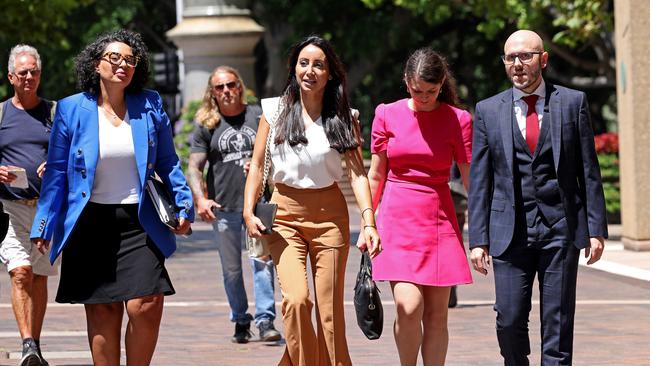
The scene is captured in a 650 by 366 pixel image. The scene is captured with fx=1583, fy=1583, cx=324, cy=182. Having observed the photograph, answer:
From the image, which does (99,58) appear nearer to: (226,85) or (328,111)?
(328,111)

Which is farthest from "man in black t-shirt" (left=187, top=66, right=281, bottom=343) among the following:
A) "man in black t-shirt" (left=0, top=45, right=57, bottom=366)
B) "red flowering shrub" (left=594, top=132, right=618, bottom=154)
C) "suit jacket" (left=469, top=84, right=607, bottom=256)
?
"red flowering shrub" (left=594, top=132, right=618, bottom=154)

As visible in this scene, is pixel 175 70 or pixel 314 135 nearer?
pixel 314 135

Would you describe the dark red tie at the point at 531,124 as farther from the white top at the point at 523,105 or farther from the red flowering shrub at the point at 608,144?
the red flowering shrub at the point at 608,144

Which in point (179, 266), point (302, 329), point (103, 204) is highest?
point (103, 204)

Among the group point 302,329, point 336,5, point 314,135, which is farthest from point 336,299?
point 336,5

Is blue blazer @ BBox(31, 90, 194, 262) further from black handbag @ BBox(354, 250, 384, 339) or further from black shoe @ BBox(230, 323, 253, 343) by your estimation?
black shoe @ BBox(230, 323, 253, 343)

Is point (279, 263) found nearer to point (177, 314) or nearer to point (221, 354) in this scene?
point (221, 354)

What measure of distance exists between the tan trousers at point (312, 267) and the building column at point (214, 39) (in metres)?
18.7

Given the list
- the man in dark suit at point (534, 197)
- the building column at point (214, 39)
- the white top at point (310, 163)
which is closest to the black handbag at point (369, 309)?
the white top at point (310, 163)

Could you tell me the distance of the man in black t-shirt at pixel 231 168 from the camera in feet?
34.8

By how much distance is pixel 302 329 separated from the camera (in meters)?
7.54

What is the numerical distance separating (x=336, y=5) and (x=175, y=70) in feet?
18.8

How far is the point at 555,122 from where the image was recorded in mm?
7207

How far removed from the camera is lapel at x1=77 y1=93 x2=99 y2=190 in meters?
7.21
